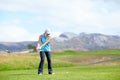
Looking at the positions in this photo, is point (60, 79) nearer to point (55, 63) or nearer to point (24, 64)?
point (24, 64)

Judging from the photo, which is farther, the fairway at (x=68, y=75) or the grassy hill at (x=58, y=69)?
the grassy hill at (x=58, y=69)

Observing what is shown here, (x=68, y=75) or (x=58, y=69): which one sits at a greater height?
(x=58, y=69)

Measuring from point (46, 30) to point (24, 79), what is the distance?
12.0 ft

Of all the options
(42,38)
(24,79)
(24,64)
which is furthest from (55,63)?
(24,79)

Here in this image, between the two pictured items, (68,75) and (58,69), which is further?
(58,69)

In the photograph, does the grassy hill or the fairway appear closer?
the fairway

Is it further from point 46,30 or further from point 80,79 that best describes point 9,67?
point 80,79

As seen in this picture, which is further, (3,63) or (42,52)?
(3,63)

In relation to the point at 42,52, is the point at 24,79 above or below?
below

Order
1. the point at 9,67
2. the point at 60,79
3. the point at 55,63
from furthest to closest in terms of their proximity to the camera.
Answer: the point at 55,63, the point at 9,67, the point at 60,79

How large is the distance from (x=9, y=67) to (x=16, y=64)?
8.66ft

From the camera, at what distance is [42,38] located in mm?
21172

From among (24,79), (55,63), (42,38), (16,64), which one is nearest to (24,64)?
(16,64)

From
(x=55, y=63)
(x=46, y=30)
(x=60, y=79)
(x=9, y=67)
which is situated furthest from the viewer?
(x=55, y=63)
